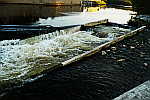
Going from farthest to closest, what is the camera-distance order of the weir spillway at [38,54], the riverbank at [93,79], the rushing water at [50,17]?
1. the rushing water at [50,17]
2. the weir spillway at [38,54]
3. the riverbank at [93,79]

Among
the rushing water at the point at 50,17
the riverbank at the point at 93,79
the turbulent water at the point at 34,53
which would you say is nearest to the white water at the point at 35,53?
the turbulent water at the point at 34,53

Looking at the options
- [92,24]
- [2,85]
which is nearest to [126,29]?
[92,24]

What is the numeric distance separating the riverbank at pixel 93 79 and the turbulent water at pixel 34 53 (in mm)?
648

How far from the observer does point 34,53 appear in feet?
22.4

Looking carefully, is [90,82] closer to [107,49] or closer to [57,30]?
[107,49]

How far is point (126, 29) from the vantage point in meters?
12.7

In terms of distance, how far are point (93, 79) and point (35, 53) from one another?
130 inches

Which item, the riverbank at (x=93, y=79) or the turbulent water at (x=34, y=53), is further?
the turbulent water at (x=34, y=53)

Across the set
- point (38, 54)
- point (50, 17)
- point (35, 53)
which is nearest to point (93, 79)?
point (38, 54)

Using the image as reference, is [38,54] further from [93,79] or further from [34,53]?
[93,79]

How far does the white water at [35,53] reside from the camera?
5.03m

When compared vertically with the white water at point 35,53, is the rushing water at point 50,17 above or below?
above

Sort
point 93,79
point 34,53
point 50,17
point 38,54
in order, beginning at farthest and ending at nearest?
point 50,17 → point 34,53 → point 38,54 → point 93,79

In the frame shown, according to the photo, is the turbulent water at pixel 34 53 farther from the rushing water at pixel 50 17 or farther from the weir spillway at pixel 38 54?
the rushing water at pixel 50 17
